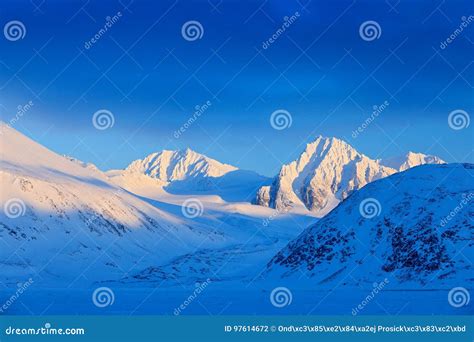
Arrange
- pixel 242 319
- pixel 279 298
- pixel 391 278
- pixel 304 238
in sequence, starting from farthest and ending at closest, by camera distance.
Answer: pixel 304 238 → pixel 391 278 → pixel 279 298 → pixel 242 319

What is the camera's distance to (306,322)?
204 feet

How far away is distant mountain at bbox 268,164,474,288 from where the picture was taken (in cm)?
13488

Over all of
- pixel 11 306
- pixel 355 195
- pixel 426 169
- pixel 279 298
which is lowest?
pixel 11 306

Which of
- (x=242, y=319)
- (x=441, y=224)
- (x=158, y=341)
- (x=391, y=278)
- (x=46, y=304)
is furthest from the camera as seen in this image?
(x=441, y=224)

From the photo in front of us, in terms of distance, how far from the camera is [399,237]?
14850cm

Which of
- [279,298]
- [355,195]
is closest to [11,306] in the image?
[279,298]

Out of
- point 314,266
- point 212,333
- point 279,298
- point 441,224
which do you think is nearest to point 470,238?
point 441,224

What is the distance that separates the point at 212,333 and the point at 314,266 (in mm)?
99502

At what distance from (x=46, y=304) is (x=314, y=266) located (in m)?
64.3

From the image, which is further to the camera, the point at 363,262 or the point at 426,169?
the point at 426,169

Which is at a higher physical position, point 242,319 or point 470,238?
point 470,238

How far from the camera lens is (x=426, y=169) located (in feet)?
557

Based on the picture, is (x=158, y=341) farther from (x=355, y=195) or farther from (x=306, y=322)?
(x=355, y=195)

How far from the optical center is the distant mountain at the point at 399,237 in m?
135
